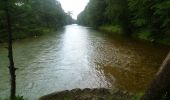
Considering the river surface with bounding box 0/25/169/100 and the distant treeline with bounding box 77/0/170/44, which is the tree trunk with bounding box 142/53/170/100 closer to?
the river surface with bounding box 0/25/169/100

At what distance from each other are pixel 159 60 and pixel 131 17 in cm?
2863

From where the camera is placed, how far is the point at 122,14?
49.5m

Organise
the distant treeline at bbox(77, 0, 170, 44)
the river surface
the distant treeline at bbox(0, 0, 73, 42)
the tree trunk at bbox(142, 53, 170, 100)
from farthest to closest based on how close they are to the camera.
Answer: the distant treeline at bbox(77, 0, 170, 44), the river surface, the distant treeline at bbox(0, 0, 73, 42), the tree trunk at bbox(142, 53, 170, 100)

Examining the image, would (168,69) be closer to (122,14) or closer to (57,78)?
(57,78)

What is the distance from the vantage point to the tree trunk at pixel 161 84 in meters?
6.97

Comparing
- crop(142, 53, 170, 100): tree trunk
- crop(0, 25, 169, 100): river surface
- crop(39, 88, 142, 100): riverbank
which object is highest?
crop(142, 53, 170, 100): tree trunk

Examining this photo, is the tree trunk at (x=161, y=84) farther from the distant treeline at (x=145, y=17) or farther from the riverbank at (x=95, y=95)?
the distant treeline at (x=145, y=17)

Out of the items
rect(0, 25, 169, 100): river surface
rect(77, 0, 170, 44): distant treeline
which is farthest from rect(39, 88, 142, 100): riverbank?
rect(77, 0, 170, 44): distant treeline

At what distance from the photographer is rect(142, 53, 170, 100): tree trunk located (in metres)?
6.97

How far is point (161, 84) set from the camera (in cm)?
707

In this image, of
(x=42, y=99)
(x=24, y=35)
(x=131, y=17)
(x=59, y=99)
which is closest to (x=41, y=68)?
(x=42, y=99)

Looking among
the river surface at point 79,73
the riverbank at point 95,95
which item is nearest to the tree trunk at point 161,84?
the riverbank at point 95,95

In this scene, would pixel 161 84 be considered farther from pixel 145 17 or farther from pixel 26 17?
pixel 26 17

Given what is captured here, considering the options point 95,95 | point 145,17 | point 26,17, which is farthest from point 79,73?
point 26,17
